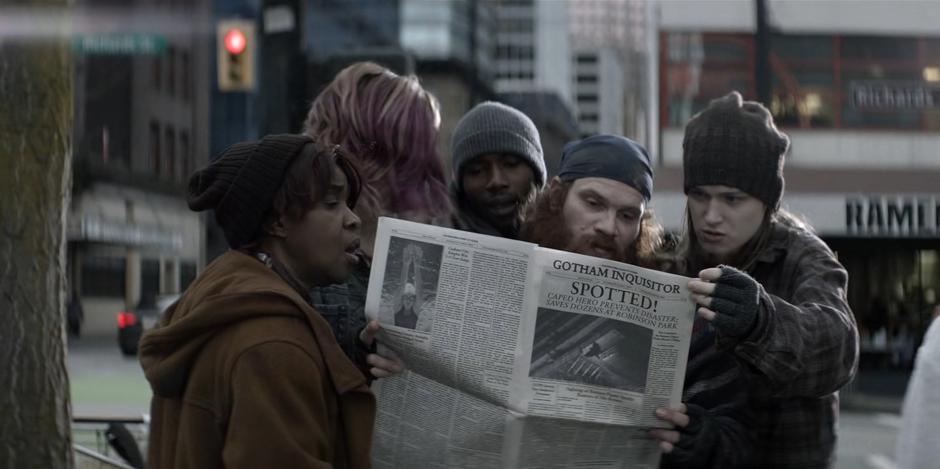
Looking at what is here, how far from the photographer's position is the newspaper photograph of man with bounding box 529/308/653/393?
2.24 meters

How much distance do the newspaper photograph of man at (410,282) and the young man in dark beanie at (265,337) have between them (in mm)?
98

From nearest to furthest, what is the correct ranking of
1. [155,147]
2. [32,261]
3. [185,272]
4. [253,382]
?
1. [253,382]
2. [32,261]
3. [185,272]
4. [155,147]

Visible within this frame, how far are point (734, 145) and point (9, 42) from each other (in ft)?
13.0

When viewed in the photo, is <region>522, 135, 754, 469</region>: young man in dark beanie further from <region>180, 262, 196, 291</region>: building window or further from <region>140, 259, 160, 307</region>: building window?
<region>180, 262, 196, 291</region>: building window

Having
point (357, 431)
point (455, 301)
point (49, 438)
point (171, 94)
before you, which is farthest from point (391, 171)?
point (171, 94)

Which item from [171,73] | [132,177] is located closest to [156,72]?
[171,73]

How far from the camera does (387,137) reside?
2.76 metres

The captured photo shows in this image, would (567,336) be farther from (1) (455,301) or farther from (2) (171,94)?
(2) (171,94)

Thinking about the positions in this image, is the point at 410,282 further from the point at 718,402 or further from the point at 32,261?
the point at 32,261

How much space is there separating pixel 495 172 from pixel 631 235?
2.24 feet

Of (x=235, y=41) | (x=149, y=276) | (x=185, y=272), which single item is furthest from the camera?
(x=185, y=272)

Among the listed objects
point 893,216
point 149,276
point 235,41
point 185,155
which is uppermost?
point 235,41

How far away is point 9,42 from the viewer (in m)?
5.52

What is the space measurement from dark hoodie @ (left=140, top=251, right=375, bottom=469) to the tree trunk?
3.70 metres
